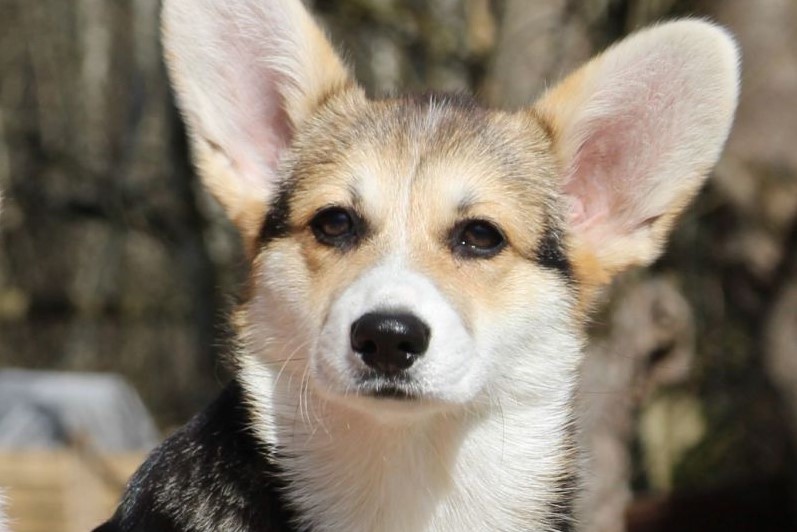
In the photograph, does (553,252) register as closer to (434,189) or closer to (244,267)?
(434,189)

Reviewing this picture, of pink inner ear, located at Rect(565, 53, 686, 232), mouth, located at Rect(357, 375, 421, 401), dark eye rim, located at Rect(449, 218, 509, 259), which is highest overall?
pink inner ear, located at Rect(565, 53, 686, 232)

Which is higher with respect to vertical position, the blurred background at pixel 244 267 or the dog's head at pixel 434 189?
the dog's head at pixel 434 189

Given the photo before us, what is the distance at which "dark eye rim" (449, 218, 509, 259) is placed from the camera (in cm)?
426

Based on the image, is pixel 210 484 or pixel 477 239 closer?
pixel 210 484

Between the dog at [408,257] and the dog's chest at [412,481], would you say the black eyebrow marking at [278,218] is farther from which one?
the dog's chest at [412,481]

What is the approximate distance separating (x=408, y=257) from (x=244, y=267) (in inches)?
39.2

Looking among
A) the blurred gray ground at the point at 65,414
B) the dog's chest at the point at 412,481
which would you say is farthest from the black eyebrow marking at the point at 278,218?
the blurred gray ground at the point at 65,414

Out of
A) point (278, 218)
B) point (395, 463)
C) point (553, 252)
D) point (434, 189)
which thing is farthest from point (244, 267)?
point (553, 252)

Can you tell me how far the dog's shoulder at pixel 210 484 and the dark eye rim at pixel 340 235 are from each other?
0.59 meters

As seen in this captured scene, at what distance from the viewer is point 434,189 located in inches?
169

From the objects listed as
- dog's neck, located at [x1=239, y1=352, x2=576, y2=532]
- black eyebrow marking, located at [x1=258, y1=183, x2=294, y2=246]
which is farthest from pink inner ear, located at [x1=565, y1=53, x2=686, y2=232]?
black eyebrow marking, located at [x1=258, y1=183, x2=294, y2=246]

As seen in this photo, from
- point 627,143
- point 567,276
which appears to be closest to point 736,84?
point 627,143

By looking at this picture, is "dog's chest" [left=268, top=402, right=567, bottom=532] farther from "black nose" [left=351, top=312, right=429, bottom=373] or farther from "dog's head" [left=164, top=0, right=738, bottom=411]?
"black nose" [left=351, top=312, right=429, bottom=373]

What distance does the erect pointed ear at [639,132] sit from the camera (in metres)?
4.46
